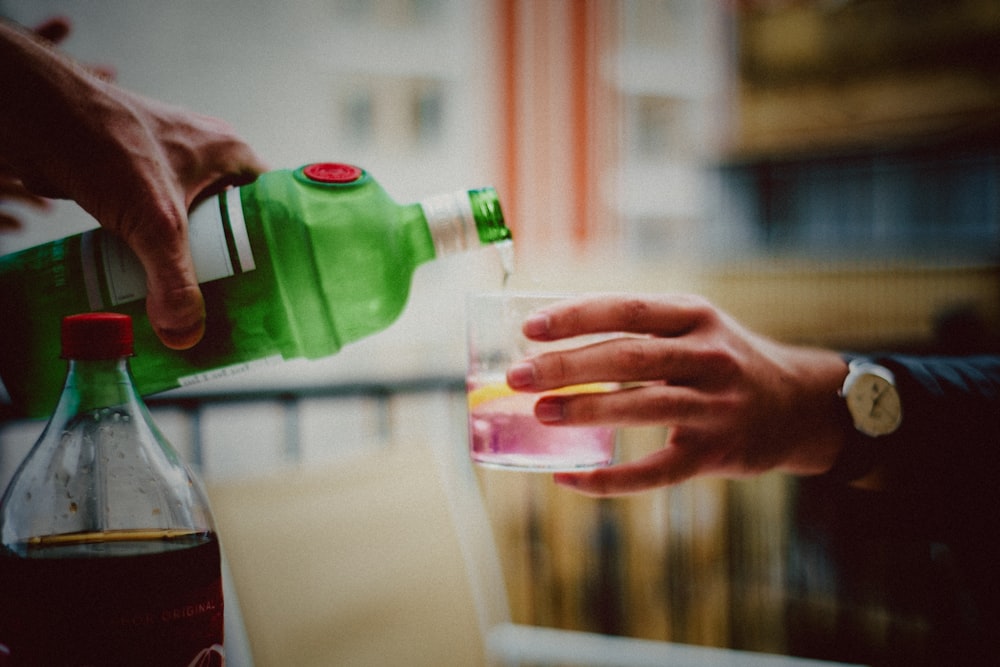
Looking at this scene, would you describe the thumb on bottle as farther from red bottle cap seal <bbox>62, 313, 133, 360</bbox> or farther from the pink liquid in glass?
the pink liquid in glass

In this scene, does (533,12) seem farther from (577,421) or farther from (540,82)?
(577,421)

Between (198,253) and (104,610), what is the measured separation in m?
0.23

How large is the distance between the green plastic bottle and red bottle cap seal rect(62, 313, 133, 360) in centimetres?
10

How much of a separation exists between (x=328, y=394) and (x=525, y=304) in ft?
3.81

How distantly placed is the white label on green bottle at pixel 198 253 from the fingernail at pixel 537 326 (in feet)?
0.65

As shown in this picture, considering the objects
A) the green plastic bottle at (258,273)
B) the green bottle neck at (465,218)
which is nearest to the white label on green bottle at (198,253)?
the green plastic bottle at (258,273)

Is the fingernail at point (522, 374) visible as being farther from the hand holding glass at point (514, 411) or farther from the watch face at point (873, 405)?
the watch face at point (873, 405)

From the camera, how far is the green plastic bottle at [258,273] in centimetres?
52

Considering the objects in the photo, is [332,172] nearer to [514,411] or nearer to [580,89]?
[514,411]

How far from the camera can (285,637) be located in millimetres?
987

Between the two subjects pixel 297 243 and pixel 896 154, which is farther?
pixel 896 154

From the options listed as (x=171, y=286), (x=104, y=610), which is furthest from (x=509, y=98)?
(x=104, y=610)

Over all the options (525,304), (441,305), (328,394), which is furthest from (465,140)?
(525,304)

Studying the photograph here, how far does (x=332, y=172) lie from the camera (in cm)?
57
